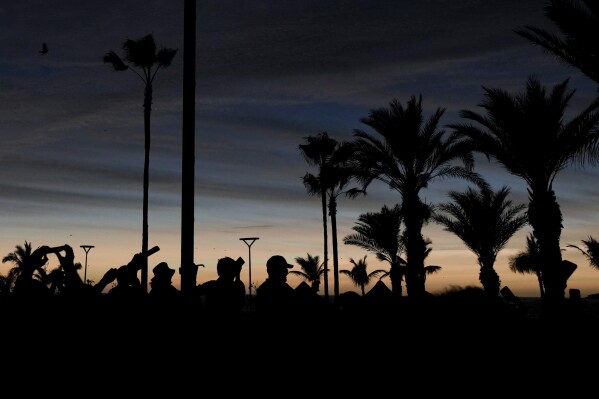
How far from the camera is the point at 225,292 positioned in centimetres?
587

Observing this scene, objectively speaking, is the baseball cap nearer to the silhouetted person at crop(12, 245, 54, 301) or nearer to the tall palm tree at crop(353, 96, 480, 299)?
the silhouetted person at crop(12, 245, 54, 301)

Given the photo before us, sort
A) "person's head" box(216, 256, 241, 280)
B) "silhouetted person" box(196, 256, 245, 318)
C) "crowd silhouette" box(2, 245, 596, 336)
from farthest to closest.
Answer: "person's head" box(216, 256, 241, 280) < "silhouetted person" box(196, 256, 245, 318) < "crowd silhouette" box(2, 245, 596, 336)

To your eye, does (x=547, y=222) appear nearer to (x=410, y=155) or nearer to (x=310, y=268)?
(x=410, y=155)

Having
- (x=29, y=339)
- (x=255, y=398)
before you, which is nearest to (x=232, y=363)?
(x=255, y=398)

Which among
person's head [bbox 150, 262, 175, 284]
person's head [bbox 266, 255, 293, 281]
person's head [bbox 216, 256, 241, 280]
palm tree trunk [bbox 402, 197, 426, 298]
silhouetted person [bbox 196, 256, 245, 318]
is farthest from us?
palm tree trunk [bbox 402, 197, 426, 298]

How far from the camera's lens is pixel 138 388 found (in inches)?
213

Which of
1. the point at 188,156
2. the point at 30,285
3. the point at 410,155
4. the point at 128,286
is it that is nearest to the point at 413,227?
the point at 410,155

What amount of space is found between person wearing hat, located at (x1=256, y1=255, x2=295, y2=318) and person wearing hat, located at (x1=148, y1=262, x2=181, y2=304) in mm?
1004

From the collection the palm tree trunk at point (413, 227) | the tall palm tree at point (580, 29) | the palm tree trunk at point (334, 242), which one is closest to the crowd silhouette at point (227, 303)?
the tall palm tree at point (580, 29)

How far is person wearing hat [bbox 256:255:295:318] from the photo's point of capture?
16.9 ft

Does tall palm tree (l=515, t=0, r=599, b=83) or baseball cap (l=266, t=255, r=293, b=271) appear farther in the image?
tall palm tree (l=515, t=0, r=599, b=83)

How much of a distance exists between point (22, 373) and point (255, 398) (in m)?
1.97

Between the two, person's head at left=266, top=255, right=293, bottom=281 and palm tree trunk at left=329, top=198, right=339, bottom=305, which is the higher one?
palm tree trunk at left=329, top=198, right=339, bottom=305

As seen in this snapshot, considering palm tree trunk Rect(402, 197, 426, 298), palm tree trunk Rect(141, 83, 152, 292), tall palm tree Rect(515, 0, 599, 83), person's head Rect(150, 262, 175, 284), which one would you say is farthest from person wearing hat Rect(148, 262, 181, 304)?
palm tree trunk Rect(141, 83, 152, 292)
